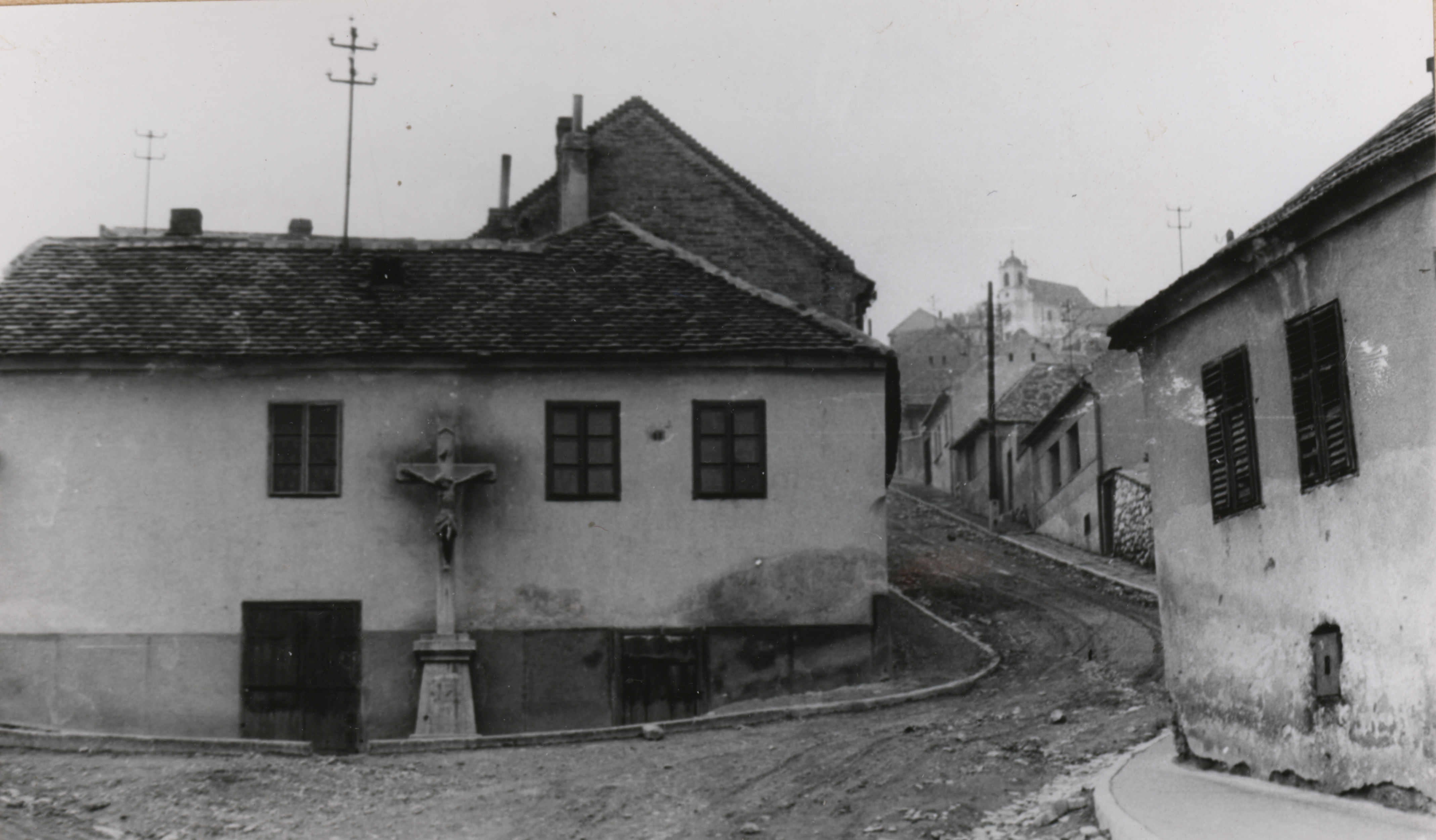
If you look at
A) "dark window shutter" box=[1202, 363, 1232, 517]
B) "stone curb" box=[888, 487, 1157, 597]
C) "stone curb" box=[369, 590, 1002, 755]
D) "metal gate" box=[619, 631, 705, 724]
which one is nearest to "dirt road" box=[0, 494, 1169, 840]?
"stone curb" box=[369, 590, 1002, 755]

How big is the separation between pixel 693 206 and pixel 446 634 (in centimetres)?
1304

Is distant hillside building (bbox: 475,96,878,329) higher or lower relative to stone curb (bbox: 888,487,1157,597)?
higher

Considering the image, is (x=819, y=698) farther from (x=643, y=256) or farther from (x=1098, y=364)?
(x=1098, y=364)

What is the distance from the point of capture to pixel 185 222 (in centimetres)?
2856

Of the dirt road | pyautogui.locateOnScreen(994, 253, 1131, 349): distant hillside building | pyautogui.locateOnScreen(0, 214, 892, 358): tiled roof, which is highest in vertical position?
pyautogui.locateOnScreen(994, 253, 1131, 349): distant hillside building

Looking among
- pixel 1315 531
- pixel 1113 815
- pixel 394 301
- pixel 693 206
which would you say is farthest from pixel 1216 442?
pixel 693 206

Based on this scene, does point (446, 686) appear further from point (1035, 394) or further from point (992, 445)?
point (1035, 394)

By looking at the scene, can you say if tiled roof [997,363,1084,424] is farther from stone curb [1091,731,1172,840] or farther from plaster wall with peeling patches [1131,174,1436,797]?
stone curb [1091,731,1172,840]

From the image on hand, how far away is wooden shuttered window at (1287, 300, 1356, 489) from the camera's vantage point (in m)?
12.3

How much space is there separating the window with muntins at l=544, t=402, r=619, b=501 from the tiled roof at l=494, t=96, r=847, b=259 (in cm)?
1031

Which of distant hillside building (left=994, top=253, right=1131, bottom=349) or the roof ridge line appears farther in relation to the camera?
distant hillside building (left=994, top=253, right=1131, bottom=349)

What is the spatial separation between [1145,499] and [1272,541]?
2125cm

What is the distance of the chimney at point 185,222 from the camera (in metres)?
28.5

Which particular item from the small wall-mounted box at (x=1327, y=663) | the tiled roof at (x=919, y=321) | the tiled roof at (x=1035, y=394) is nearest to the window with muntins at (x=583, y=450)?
the small wall-mounted box at (x=1327, y=663)
